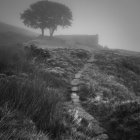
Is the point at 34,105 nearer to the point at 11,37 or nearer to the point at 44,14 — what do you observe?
the point at 11,37

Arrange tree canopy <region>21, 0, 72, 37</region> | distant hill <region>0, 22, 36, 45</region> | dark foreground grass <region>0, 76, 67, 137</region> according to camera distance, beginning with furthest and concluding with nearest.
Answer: tree canopy <region>21, 0, 72, 37</region> → distant hill <region>0, 22, 36, 45</region> → dark foreground grass <region>0, 76, 67, 137</region>

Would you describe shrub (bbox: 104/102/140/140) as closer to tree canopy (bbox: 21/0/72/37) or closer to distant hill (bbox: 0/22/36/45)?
distant hill (bbox: 0/22/36/45)

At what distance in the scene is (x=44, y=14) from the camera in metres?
41.8

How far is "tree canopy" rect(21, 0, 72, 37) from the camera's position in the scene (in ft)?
137

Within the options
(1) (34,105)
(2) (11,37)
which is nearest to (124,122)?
(1) (34,105)

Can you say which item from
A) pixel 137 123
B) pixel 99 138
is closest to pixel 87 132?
pixel 99 138

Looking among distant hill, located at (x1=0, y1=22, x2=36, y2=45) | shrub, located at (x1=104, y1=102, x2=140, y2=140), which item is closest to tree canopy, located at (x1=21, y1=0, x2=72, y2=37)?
distant hill, located at (x1=0, y1=22, x2=36, y2=45)

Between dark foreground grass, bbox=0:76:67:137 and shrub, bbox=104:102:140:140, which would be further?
shrub, bbox=104:102:140:140

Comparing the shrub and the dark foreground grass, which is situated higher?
the dark foreground grass

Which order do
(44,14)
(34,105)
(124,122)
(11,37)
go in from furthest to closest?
(44,14)
(11,37)
(124,122)
(34,105)

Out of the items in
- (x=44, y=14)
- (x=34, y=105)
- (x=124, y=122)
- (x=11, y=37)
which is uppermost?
(x=44, y=14)

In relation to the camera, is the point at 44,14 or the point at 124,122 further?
the point at 44,14

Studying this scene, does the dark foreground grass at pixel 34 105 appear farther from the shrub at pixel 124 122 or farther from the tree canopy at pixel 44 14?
the tree canopy at pixel 44 14

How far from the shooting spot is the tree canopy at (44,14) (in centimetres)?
4162
